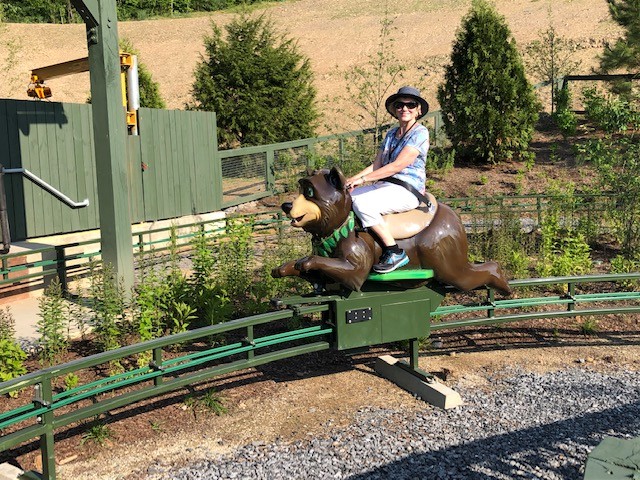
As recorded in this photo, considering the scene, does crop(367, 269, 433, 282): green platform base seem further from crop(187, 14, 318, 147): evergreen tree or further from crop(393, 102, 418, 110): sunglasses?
crop(187, 14, 318, 147): evergreen tree

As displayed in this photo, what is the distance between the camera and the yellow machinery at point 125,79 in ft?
31.3

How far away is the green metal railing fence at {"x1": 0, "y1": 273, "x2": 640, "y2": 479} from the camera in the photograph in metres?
4.13

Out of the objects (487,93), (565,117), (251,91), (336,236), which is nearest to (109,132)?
(336,236)

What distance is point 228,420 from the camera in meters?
5.11

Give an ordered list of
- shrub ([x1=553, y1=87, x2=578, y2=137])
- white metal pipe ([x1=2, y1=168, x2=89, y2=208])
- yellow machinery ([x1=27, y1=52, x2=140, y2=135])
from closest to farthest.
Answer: white metal pipe ([x1=2, y1=168, x2=89, y2=208]) → yellow machinery ([x1=27, y1=52, x2=140, y2=135]) → shrub ([x1=553, y1=87, x2=578, y2=137])

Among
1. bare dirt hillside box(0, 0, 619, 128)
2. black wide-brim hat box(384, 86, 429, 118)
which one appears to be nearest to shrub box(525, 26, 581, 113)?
bare dirt hillside box(0, 0, 619, 128)

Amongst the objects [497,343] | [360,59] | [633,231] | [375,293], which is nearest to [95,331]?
[375,293]

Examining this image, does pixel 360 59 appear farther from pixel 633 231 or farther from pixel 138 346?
pixel 138 346

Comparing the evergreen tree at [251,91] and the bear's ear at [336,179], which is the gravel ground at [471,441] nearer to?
the bear's ear at [336,179]

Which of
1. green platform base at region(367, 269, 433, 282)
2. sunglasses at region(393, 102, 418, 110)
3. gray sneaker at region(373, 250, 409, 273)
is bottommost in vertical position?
green platform base at region(367, 269, 433, 282)

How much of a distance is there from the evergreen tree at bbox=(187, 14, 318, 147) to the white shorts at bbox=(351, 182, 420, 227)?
44.8 feet

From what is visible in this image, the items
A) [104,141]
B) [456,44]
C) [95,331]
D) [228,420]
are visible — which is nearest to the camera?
[228,420]

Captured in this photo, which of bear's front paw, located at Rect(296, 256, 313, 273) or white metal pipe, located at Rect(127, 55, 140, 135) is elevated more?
white metal pipe, located at Rect(127, 55, 140, 135)

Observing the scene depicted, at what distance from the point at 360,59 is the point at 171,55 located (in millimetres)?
12930
